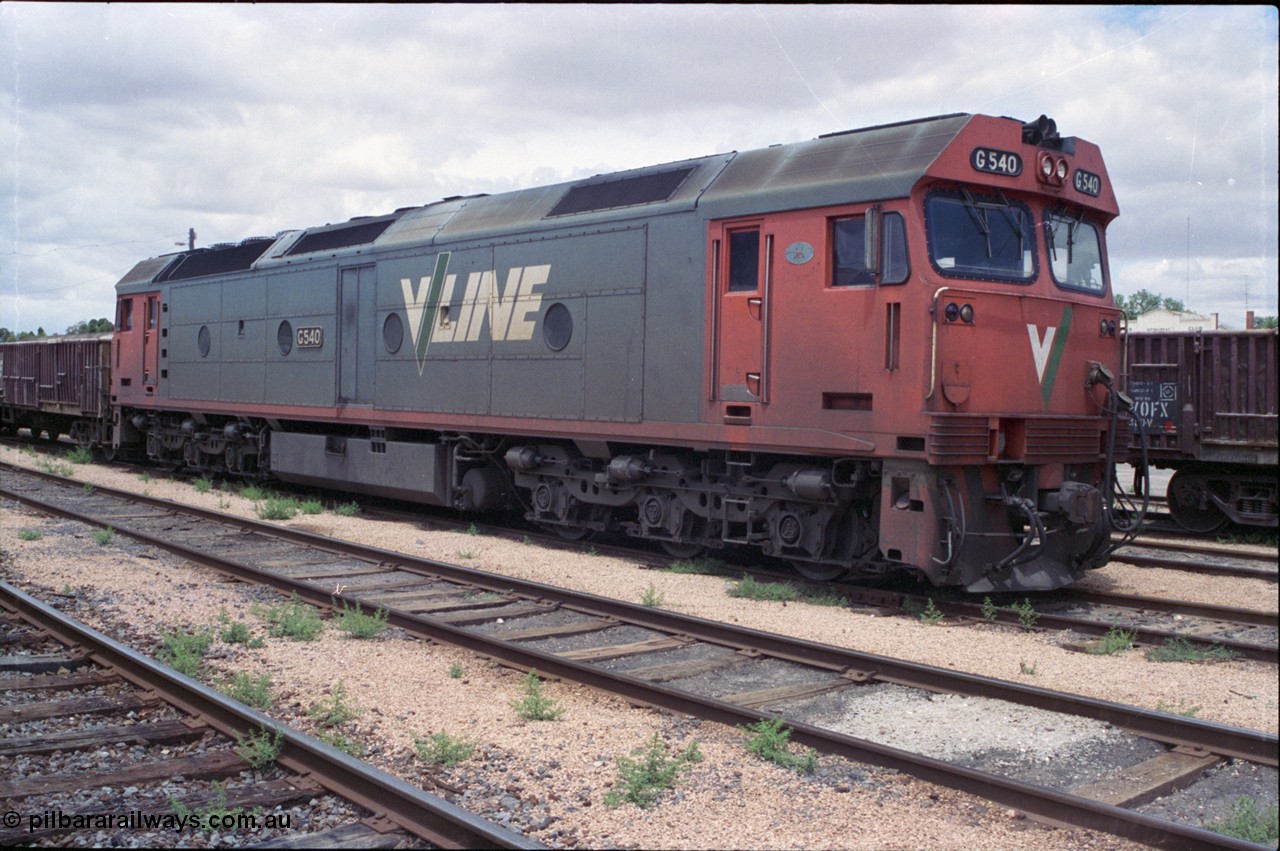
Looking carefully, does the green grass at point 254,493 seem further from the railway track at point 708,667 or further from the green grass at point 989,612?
the green grass at point 989,612

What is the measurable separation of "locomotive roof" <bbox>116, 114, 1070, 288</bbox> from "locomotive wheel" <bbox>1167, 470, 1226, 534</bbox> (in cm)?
759

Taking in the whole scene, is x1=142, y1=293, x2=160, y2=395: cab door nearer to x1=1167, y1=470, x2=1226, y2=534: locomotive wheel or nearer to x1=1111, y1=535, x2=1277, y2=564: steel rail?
x1=1111, y1=535, x2=1277, y2=564: steel rail

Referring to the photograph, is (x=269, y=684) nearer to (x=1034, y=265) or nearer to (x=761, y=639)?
(x=761, y=639)

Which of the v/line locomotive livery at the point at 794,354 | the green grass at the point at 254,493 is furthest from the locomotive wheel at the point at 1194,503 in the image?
the green grass at the point at 254,493

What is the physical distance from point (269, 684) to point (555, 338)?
630 cm

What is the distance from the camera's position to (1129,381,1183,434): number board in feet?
48.4

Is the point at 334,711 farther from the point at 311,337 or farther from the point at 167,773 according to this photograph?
the point at 311,337

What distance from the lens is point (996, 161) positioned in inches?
349

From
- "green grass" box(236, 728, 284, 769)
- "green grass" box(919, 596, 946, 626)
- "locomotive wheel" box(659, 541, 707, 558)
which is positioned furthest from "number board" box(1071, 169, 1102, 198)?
"green grass" box(236, 728, 284, 769)

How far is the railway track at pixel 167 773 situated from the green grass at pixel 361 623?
1.62 m

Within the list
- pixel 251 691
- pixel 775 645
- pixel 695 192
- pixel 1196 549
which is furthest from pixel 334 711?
pixel 1196 549

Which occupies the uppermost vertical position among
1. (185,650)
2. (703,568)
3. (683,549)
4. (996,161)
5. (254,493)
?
(996,161)

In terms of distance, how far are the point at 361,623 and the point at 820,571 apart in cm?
436

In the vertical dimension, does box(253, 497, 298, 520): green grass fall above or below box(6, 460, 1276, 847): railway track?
above
